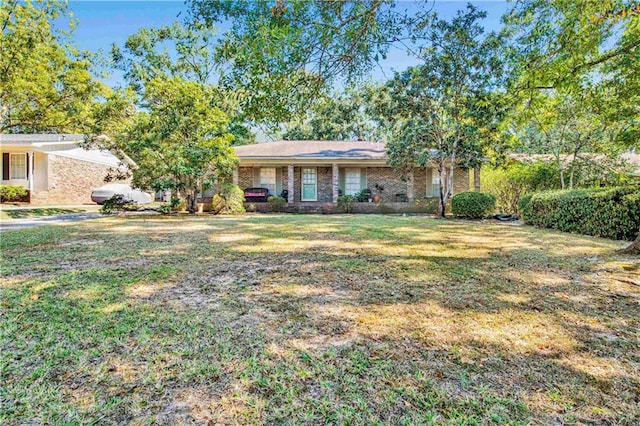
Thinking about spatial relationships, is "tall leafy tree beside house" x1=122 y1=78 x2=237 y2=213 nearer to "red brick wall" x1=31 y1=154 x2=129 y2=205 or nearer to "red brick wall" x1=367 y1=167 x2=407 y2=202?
"red brick wall" x1=31 y1=154 x2=129 y2=205

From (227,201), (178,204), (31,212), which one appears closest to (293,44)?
(178,204)

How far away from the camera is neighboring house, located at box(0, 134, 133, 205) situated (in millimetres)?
18453

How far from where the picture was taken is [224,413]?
5.90 feet

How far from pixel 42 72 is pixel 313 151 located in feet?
46.2

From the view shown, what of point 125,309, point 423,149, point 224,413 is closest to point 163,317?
point 125,309

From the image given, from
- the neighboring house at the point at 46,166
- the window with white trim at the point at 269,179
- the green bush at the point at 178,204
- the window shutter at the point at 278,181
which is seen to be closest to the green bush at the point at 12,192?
the neighboring house at the point at 46,166

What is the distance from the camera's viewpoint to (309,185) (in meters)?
19.5

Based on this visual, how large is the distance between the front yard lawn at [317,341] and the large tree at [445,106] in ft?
29.2

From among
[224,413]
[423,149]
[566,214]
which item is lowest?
[224,413]

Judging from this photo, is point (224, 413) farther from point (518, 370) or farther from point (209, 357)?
point (518, 370)

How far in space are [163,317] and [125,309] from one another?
0.44 meters

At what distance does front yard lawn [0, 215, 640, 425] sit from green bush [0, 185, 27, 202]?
16.9m

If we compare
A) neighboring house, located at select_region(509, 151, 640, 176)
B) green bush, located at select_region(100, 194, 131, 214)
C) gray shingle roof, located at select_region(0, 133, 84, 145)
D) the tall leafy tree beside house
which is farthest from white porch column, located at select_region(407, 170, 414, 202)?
gray shingle roof, located at select_region(0, 133, 84, 145)

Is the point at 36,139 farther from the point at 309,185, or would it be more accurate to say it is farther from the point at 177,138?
the point at 309,185
